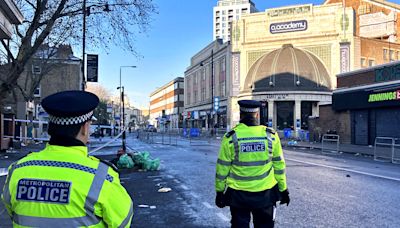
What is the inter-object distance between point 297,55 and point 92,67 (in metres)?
44.7

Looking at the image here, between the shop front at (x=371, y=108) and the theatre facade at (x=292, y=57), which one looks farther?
the theatre facade at (x=292, y=57)

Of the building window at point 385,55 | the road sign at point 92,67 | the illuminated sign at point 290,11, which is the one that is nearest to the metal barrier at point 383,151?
the road sign at point 92,67

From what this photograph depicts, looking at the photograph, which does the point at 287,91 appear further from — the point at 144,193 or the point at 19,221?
the point at 19,221

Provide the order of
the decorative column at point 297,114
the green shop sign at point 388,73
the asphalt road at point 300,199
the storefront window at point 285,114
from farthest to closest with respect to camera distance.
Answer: the storefront window at point 285,114 → the decorative column at point 297,114 → the green shop sign at point 388,73 → the asphalt road at point 300,199

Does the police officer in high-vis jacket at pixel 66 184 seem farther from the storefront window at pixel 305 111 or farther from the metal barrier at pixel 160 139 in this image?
the storefront window at pixel 305 111

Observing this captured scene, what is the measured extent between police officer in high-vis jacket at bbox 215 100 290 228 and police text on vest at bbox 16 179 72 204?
7.69 feet

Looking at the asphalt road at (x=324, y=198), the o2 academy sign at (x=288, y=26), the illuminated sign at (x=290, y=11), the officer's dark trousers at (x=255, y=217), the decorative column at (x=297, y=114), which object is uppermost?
the illuminated sign at (x=290, y=11)

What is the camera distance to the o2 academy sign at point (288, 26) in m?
59.8

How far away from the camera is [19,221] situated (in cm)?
220

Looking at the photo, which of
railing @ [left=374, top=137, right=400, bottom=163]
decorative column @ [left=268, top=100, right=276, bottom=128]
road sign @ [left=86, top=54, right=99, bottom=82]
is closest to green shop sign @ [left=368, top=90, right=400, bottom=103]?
railing @ [left=374, top=137, right=400, bottom=163]

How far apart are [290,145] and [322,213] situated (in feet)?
82.2

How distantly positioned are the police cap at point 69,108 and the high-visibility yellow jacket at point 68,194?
161 millimetres

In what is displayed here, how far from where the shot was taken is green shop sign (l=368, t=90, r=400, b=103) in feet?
85.8

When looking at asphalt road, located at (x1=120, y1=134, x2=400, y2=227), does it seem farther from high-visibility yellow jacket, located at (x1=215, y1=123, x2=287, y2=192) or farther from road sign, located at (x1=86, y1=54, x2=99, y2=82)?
road sign, located at (x1=86, y1=54, x2=99, y2=82)
